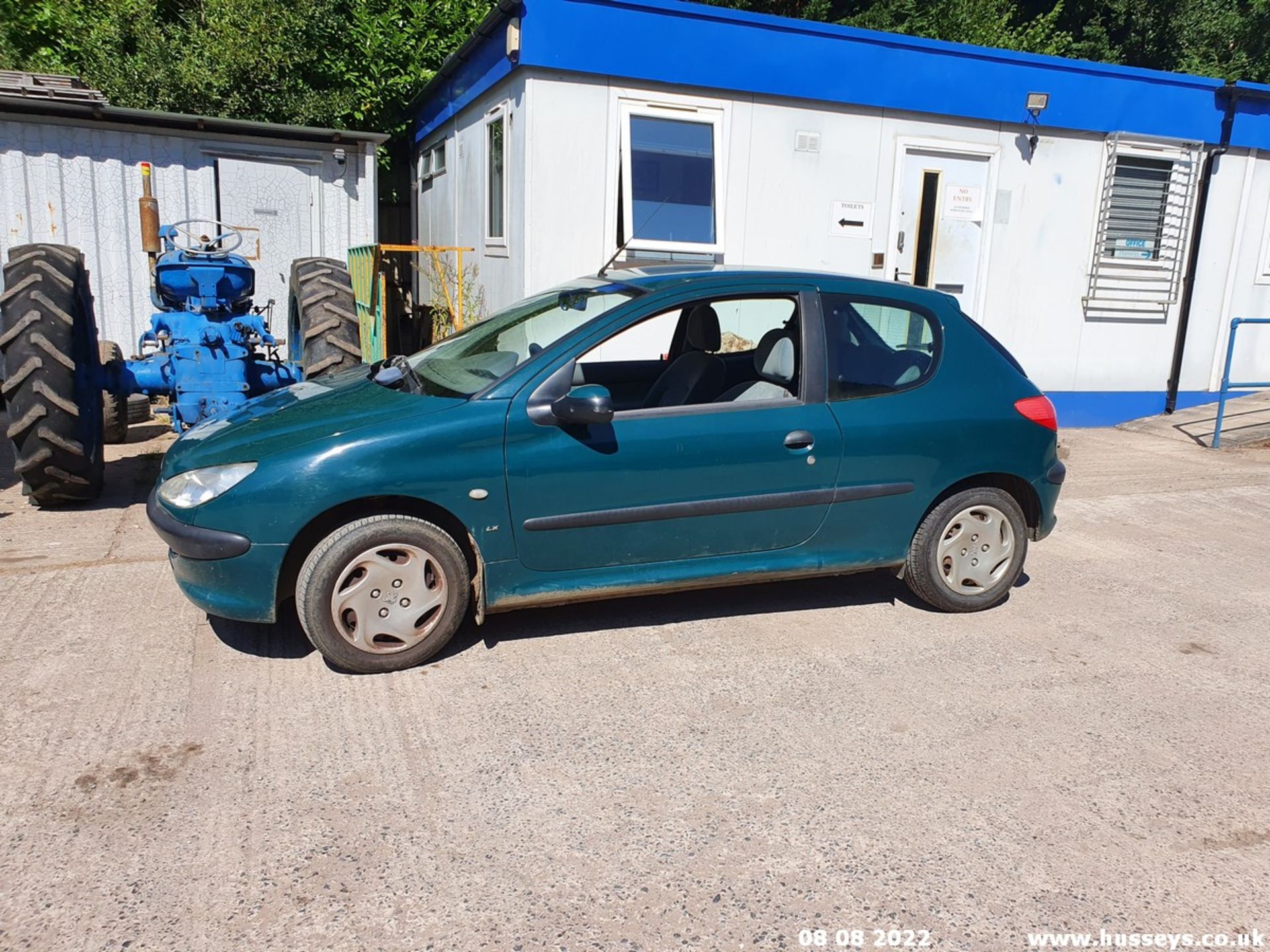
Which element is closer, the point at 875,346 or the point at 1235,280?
the point at 875,346

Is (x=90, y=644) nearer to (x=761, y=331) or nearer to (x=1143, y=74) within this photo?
(x=761, y=331)

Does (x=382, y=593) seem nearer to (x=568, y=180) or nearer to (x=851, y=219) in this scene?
(x=568, y=180)

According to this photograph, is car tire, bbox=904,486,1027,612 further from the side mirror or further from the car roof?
the side mirror

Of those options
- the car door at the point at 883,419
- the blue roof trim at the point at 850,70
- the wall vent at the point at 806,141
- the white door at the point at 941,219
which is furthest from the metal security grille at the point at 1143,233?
the car door at the point at 883,419

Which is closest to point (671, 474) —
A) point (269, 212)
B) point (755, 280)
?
point (755, 280)

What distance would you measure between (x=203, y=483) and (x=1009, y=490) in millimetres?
3690

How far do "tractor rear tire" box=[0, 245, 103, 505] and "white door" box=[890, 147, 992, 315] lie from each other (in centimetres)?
681

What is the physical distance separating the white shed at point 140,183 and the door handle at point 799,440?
21.3 ft

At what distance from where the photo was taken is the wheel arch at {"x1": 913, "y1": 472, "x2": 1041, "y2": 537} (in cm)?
475

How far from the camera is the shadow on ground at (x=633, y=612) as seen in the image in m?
4.28

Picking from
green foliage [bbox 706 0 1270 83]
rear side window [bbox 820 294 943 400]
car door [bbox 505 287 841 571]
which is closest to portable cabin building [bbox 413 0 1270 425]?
rear side window [bbox 820 294 943 400]

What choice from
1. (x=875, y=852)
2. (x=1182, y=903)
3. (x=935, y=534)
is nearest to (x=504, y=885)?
(x=875, y=852)

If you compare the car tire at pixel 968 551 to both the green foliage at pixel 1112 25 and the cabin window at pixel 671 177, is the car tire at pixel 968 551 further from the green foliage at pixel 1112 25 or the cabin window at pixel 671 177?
the green foliage at pixel 1112 25

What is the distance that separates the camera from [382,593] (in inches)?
152
